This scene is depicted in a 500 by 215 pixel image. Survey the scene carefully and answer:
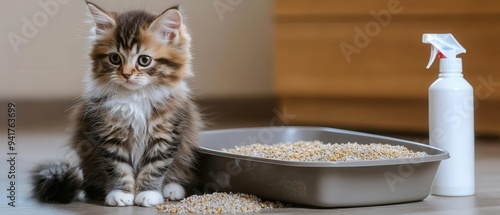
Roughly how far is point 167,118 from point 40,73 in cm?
229

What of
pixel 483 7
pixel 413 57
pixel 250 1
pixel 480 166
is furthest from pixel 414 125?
pixel 250 1

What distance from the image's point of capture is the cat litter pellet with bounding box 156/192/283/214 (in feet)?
5.29

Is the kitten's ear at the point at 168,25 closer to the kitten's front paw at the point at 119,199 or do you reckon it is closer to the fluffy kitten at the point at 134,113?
the fluffy kitten at the point at 134,113

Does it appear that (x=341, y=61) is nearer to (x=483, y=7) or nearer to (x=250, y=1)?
(x=483, y=7)

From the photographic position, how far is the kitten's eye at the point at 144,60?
1.71m

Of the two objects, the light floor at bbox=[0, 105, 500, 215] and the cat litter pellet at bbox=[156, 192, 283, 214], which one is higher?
the cat litter pellet at bbox=[156, 192, 283, 214]

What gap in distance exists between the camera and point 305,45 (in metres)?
3.37

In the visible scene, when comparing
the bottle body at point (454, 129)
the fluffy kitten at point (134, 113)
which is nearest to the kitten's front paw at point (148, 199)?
the fluffy kitten at point (134, 113)

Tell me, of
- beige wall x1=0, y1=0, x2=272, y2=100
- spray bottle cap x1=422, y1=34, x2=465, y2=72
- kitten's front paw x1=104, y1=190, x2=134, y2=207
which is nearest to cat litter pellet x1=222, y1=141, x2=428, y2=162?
spray bottle cap x1=422, y1=34, x2=465, y2=72

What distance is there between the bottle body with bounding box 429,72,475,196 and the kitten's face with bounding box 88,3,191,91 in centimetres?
59

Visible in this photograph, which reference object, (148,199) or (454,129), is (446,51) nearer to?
(454,129)

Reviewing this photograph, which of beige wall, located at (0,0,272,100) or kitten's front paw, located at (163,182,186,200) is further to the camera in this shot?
beige wall, located at (0,0,272,100)

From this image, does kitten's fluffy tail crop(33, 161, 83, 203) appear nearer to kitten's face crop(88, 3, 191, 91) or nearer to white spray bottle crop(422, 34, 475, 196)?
→ kitten's face crop(88, 3, 191, 91)

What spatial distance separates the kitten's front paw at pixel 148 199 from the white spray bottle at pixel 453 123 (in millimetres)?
637
